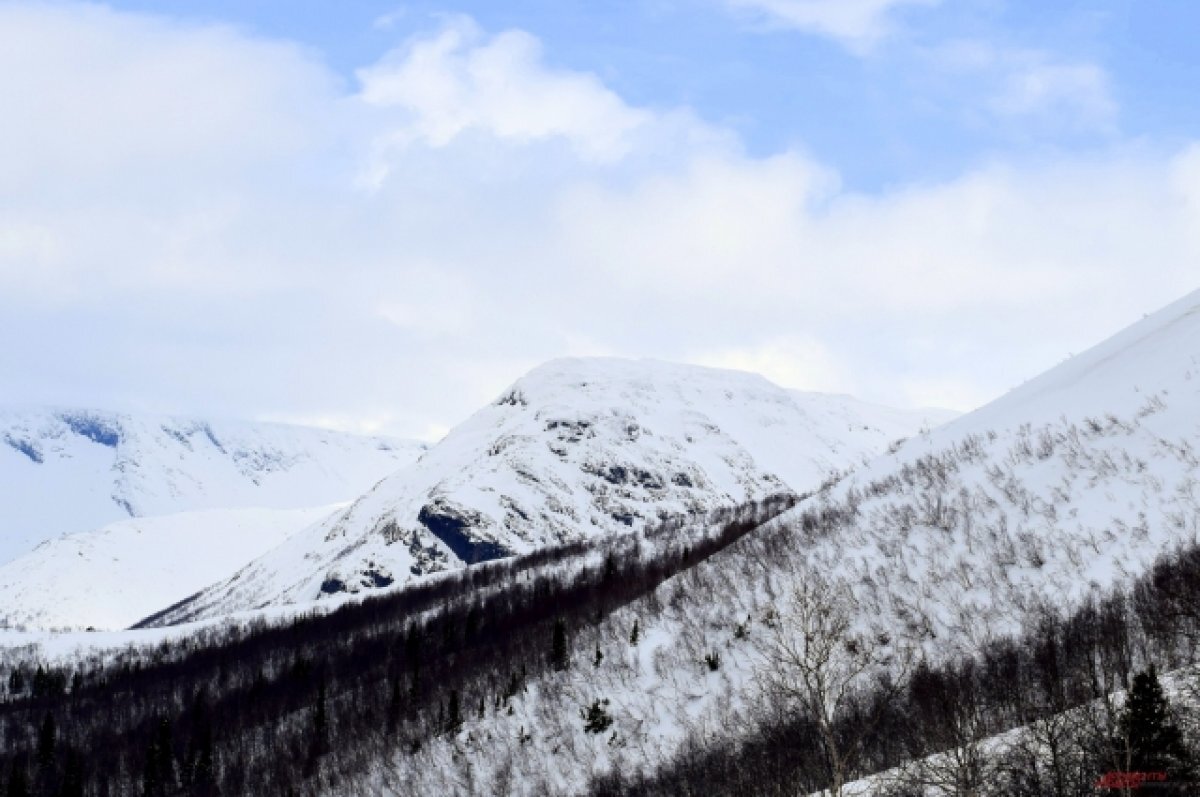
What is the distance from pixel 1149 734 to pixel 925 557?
65.0 metres

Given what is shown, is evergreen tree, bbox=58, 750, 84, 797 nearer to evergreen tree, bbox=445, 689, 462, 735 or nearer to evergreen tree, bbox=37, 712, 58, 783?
evergreen tree, bbox=37, 712, 58, 783

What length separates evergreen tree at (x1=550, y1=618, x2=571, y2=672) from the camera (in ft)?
417

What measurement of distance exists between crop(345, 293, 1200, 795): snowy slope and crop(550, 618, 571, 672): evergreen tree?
210 cm

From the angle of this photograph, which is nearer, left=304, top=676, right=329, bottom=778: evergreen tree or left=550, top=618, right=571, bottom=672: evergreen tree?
left=550, top=618, right=571, bottom=672: evergreen tree

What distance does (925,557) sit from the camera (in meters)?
104

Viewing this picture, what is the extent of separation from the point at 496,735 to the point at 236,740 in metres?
72.6

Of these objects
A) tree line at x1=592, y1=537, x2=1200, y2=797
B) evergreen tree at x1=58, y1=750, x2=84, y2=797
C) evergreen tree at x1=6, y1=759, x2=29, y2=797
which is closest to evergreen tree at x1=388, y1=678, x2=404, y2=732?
evergreen tree at x1=58, y1=750, x2=84, y2=797

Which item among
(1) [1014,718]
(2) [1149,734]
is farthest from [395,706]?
(2) [1149,734]

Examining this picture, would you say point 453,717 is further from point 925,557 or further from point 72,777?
point 72,777

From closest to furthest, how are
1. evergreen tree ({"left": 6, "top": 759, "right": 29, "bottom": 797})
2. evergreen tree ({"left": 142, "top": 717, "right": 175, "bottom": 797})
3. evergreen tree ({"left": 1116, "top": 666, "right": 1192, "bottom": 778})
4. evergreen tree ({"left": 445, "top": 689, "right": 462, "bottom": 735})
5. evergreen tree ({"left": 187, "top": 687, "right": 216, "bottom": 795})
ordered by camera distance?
evergreen tree ({"left": 1116, "top": 666, "right": 1192, "bottom": 778}) → evergreen tree ({"left": 445, "top": 689, "right": 462, "bottom": 735}) → evergreen tree ({"left": 6, "top": 759, "right": 29, "bottom": 797}) → evergreen tree ({"left": 187, "top": 687, "right": 216, "bottom": 795}) → evergreen tree ({"left": 142, "top": 717, "right": 175, "bottom": 797})

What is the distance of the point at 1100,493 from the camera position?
314 ft

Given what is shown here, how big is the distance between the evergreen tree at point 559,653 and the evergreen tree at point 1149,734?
297ft

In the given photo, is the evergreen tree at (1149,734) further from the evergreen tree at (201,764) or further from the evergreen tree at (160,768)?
the evergreen tree at (160,768)

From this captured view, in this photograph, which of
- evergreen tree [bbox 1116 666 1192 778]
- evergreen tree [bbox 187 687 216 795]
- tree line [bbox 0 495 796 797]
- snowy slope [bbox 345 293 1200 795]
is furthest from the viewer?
evergreen tree [bbox 187 687 216 795]
